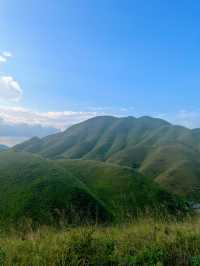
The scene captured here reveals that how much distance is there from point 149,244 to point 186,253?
0.90 meters

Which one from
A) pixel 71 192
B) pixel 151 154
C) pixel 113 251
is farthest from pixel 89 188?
pixel 151 154

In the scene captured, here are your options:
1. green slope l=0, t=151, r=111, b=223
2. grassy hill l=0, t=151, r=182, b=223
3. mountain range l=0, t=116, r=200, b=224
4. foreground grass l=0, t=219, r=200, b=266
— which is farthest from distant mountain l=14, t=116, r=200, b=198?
foreground grass l=0, t=219, r=200, b=266

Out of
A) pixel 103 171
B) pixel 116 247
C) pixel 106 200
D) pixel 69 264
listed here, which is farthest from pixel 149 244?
pixel 103 171

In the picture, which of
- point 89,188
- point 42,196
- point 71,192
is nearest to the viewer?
point 42,196

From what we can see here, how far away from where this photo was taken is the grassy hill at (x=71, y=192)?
80.1ft

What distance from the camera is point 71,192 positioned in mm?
29797

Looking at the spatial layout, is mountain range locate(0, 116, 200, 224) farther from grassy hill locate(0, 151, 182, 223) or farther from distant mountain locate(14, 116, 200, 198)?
distant mountain locate(14, 116, 200, 198)

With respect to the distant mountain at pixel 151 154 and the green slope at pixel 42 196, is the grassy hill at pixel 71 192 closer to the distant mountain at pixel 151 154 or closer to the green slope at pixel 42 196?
the green slope at pixel 42 196

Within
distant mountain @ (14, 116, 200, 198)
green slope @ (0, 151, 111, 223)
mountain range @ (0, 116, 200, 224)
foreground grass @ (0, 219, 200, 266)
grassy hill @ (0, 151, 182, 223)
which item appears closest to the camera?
foreground grass @ (0, 219, 200, 266)

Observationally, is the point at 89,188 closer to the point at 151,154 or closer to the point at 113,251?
the point at 113,251

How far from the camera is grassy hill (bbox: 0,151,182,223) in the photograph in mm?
24406

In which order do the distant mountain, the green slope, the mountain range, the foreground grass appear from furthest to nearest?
the distant mountain, the green slope, the mountain range, the foreground grass

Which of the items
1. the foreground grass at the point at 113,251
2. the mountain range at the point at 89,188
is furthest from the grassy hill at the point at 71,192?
the foreground grass at the point at 113,251

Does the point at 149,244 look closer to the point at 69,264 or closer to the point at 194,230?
the point at 194,230
